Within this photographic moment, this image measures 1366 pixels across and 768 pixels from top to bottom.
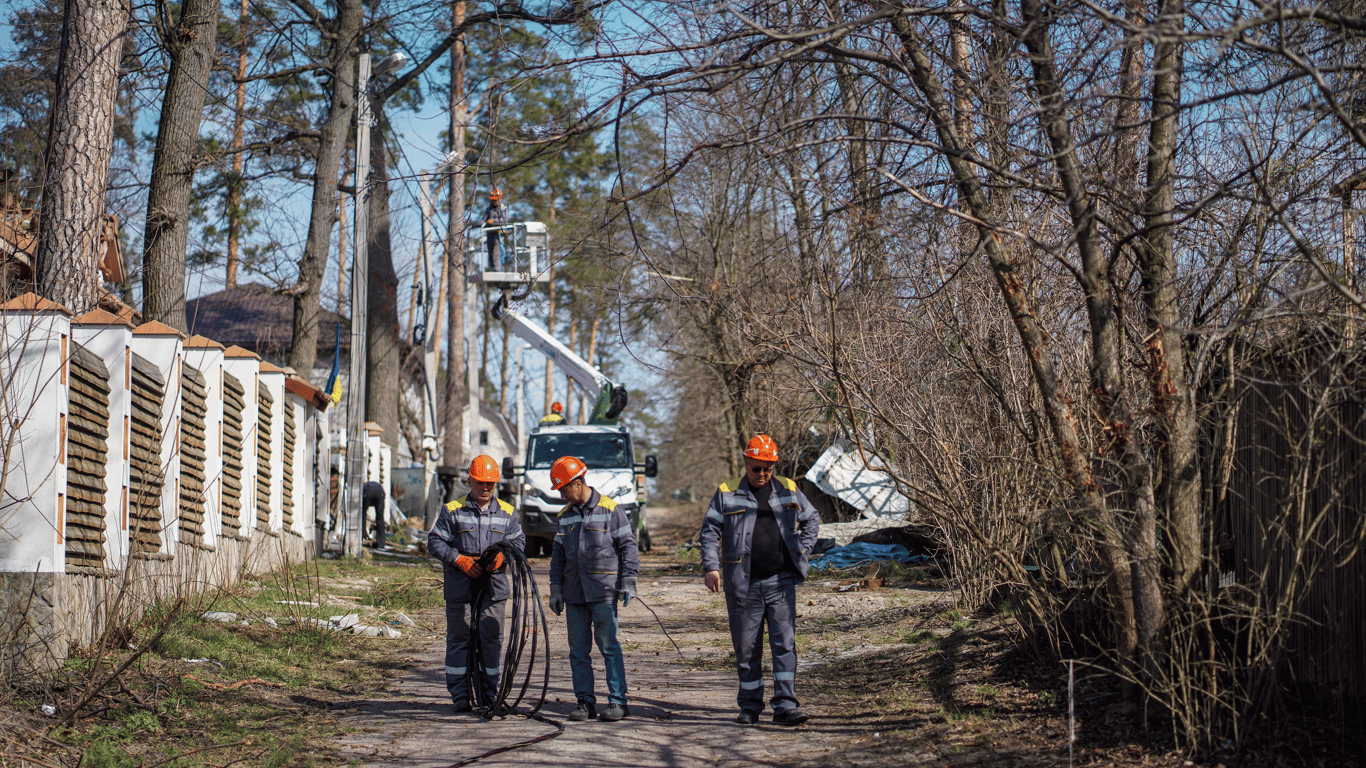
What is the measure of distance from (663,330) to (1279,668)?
21.5 meters

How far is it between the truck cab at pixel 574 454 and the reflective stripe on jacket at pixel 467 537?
1277cm

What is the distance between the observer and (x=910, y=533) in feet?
56.0

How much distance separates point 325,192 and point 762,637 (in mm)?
14789

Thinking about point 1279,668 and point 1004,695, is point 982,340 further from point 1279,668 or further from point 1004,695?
point 1279,668

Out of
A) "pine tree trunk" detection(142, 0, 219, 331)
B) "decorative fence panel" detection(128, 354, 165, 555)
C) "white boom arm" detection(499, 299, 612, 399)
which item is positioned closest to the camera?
"decorative fence panel" detection(128, 354, 165, 555)

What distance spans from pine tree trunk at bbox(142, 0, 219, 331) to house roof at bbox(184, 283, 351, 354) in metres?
20.7

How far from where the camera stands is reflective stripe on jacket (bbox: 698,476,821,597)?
24.9ft

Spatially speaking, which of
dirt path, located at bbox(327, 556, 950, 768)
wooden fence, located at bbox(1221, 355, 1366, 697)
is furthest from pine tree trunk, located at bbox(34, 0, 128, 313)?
wooden fence, located at bbox(1221, 355, 1366, 697)

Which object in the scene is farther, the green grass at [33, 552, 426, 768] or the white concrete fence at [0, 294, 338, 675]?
the white concrete fence at [0, 294, 338, 675]

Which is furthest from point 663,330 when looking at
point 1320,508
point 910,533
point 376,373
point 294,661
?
point 1320,508

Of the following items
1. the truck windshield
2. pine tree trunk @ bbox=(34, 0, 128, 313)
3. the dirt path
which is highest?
pine tree trunk @ bbox=(34, 0, 128, 313)

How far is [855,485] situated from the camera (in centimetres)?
2181

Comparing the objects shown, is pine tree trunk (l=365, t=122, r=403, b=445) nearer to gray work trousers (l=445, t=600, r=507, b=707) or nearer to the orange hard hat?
the orange hard hat

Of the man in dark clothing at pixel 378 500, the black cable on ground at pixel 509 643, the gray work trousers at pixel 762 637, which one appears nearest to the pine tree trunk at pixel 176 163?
the black cable on ground at pixel 509 643
